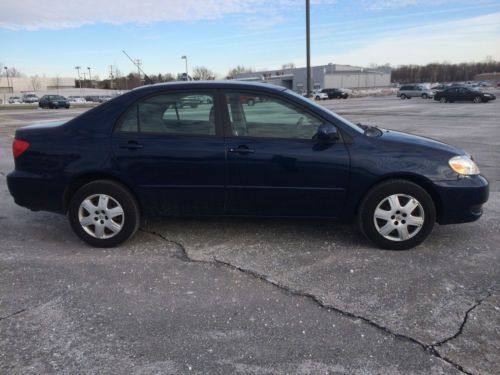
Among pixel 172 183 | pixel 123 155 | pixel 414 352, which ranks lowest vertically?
pixel 414 352

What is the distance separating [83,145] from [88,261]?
1.12m

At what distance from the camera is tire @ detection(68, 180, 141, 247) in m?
4.18

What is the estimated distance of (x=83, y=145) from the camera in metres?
4.18

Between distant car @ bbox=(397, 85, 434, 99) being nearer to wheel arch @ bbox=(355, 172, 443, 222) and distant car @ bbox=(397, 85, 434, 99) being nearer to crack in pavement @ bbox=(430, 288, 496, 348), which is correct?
wheel arch @ bbox=(355, 172, 443, 222)

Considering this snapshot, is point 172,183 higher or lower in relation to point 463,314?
higher

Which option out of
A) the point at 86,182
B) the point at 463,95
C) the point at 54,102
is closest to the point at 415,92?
the point at 463,95

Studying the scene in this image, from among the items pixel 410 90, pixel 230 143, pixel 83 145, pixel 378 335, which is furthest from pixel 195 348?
pixel 410 90

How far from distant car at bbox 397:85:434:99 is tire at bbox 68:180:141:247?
4730cm

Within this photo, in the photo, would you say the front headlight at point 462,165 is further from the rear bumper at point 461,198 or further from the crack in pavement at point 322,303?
the crack in pavement at point 322,303

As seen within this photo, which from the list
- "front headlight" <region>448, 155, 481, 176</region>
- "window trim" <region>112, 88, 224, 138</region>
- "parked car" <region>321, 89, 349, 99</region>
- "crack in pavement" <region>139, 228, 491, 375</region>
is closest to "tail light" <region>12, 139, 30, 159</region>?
"window trim" <region>112, 88, 224, 138</region>

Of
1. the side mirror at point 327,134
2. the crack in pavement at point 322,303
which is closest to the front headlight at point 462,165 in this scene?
the side mirror at point 327,134

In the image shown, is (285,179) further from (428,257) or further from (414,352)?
(414,352)

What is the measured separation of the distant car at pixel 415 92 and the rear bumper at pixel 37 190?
47529 millimetres

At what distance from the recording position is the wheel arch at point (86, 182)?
4.22 m
